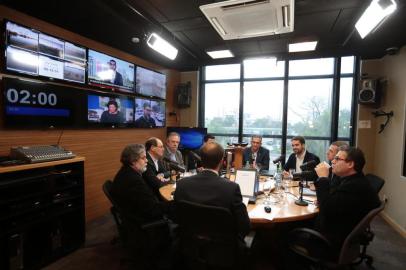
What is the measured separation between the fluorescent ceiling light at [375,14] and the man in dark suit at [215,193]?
2.26m

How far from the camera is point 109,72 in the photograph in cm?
386

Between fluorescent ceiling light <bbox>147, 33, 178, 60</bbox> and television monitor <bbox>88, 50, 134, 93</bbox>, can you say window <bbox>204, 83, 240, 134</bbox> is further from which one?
fluorescent ceiling light <bbox>147, 33, 178, 60</bbox>

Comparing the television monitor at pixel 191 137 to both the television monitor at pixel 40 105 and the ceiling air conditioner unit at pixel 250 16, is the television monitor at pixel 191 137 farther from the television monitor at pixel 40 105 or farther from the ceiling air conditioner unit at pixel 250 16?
the ceiling air conditioner unit at pixel 250 16

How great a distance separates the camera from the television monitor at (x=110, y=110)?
362 cm

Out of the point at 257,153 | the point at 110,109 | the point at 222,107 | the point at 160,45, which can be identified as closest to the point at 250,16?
the point at 160,45

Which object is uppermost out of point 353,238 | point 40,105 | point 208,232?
point 40,105

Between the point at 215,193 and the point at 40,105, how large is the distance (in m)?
2.61

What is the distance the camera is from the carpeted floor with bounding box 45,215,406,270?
2500 millimetres

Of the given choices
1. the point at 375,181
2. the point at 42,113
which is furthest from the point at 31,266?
the point at 375,181

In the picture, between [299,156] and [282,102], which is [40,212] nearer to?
[299,156]

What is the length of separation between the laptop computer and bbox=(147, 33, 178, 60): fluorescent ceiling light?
2112 mm

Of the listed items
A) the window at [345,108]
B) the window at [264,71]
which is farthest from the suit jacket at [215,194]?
the window at [345,108]

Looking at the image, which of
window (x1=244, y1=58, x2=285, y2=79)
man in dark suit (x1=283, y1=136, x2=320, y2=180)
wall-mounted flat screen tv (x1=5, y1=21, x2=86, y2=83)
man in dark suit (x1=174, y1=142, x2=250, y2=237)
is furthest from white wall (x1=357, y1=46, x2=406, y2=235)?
wall-mounted flat screen tv (x1=5, y1=21, x2=86, y2=83)

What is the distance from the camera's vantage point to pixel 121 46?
13.4 feet
